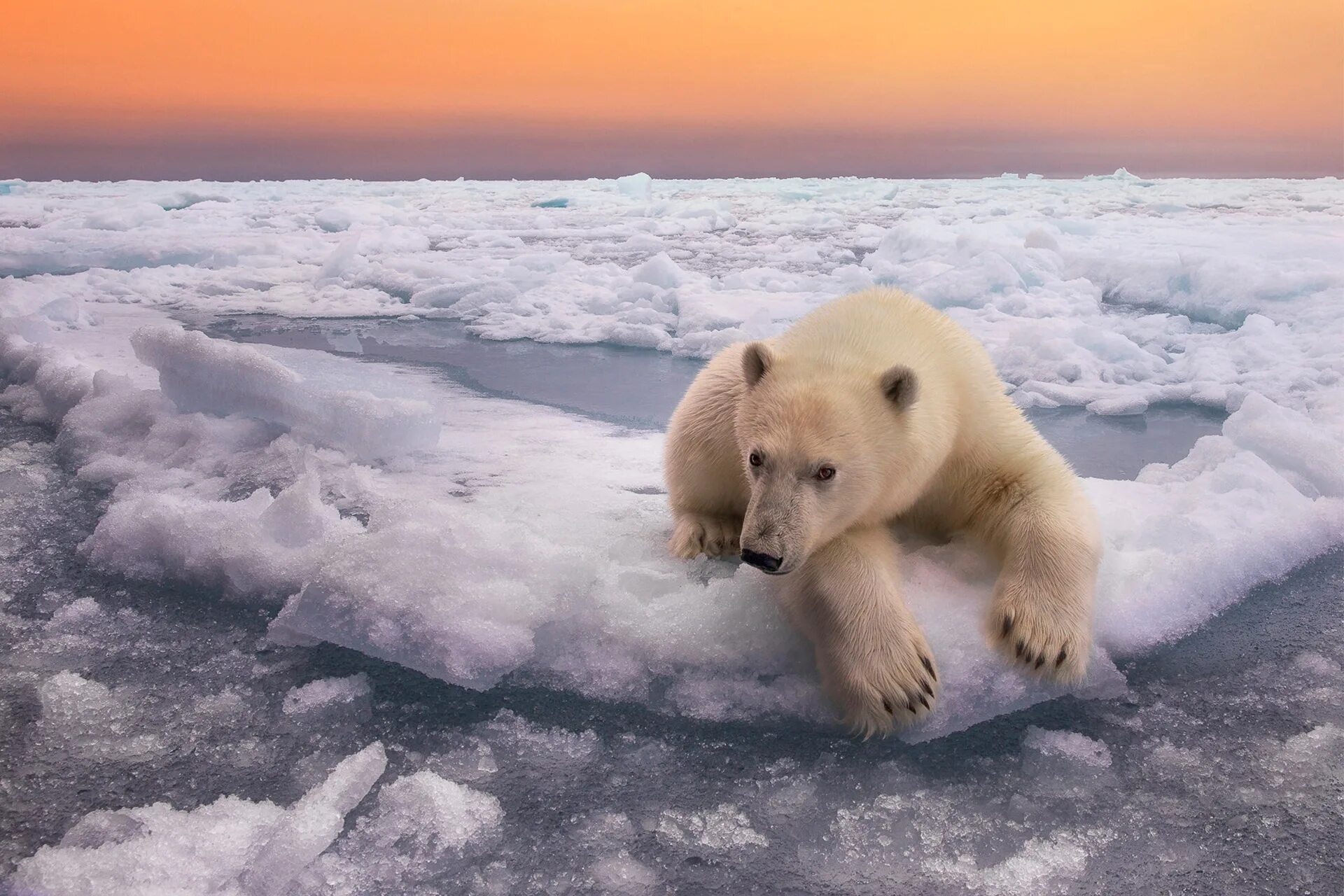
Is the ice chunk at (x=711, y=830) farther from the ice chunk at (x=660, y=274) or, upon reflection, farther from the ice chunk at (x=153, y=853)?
the ice chunk at (x=660, y=274)

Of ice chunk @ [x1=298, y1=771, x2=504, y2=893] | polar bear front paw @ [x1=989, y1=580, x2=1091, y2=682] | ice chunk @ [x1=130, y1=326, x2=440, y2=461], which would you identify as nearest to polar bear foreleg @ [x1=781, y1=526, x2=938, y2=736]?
polar bear front paw @ [x1=989, y1=580, x2=1091, y2=682]

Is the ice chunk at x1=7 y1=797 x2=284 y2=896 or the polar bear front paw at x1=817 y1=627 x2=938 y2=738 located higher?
the polar bear front paw at x1=817 y1=627 x2=938 y2=738

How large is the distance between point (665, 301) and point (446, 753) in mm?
6850

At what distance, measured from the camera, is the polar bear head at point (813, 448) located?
173 centimetres

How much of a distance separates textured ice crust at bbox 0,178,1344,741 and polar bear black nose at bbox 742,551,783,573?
1.10 ft

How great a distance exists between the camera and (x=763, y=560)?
1.67 metres

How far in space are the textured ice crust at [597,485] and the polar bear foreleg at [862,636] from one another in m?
0.07

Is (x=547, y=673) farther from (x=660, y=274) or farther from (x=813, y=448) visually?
(x=660, y=274)

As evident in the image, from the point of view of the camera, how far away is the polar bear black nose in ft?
5.48

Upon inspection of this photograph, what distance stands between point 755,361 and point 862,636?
64cm

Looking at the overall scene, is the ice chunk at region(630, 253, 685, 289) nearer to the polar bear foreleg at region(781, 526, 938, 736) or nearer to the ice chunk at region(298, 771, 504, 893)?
the polar bear foreleg at region(781, 526, 938, 736)

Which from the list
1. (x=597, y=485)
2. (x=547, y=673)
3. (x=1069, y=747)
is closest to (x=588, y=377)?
(x=597, y=485)

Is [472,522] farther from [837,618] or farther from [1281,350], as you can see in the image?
[1281,350]

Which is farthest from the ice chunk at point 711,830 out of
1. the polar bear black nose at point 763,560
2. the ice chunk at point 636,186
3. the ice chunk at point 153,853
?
the ice chunk at point 636,186
